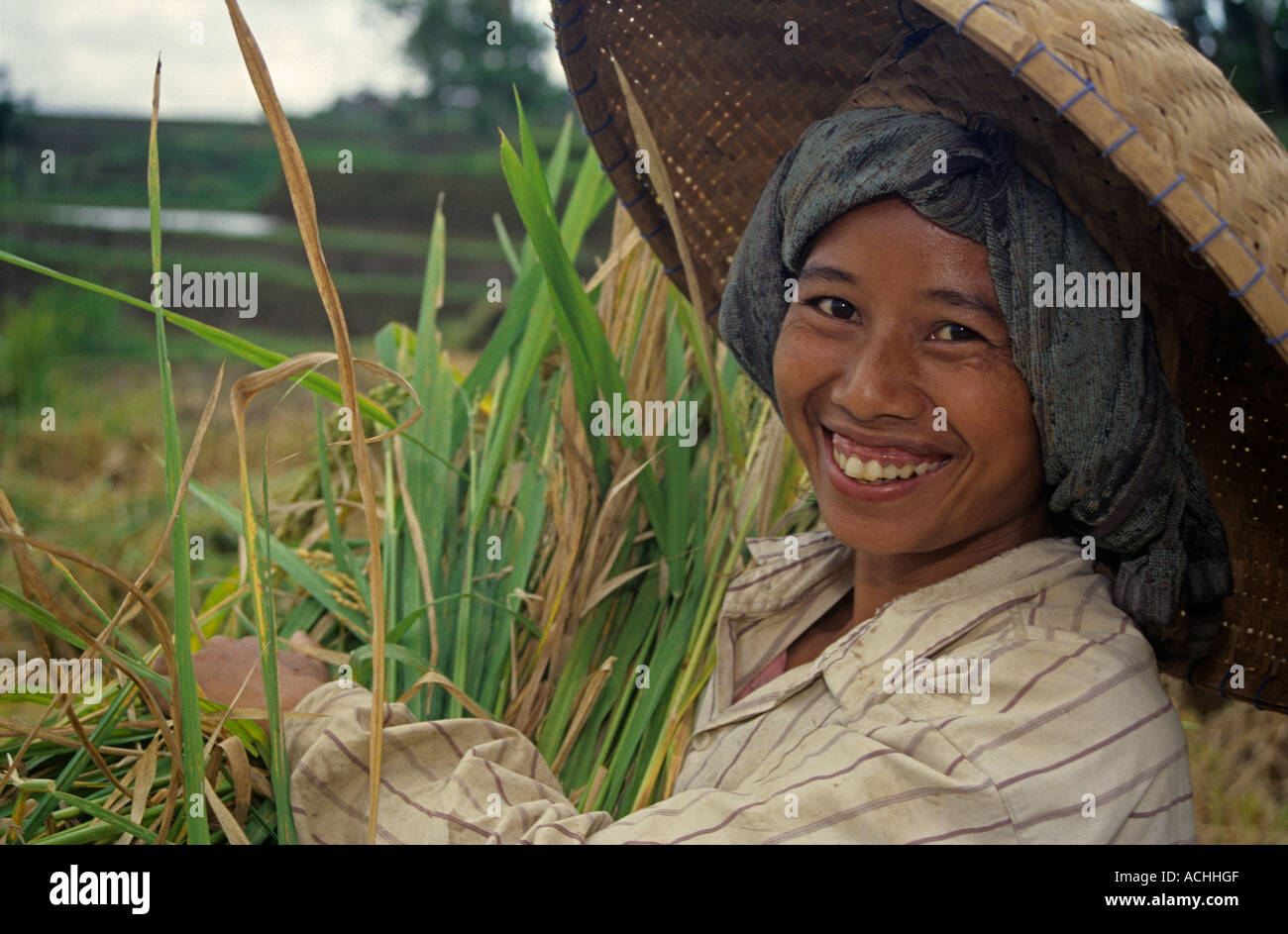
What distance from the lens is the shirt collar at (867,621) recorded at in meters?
1.25

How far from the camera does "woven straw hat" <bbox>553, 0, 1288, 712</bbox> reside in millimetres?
964

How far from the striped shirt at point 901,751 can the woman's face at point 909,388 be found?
83mm

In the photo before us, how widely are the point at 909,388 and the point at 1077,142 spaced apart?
30 cm

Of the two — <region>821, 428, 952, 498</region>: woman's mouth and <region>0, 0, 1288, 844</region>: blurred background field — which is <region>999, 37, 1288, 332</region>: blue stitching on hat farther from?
Answer: <region>0, 0, 1288, 844</region>: blurred background field

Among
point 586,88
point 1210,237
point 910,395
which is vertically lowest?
point 910,395

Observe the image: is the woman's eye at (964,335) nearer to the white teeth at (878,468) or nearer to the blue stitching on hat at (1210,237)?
the white teeth at (878,468)

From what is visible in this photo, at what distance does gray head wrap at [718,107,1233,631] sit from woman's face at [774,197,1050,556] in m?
0.02

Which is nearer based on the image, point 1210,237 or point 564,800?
point 1210,237

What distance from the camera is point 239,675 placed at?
145cm

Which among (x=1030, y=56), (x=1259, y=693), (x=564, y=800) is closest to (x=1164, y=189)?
(x=1030, y=56)

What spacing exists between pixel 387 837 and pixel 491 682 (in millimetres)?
401

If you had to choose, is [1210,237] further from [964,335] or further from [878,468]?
[878,468]

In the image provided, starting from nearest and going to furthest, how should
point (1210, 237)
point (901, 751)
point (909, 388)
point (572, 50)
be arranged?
point (1210, 237), point (901, 751), point (909, 388), point (572, 50)
